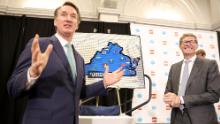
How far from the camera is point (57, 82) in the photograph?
129 cm

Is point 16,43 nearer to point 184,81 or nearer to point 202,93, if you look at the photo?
point 184,81

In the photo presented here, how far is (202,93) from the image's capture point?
2113 millimetres

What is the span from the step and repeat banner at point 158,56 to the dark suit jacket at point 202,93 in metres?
1.94

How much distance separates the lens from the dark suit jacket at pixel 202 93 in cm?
205

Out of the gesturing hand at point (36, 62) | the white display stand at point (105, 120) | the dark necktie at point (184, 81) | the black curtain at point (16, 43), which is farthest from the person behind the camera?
the black curtain at point (16, 43)

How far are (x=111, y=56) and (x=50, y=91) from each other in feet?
6.10

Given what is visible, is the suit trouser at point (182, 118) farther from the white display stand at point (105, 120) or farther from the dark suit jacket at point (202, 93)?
the white display stand at point (105, 120)

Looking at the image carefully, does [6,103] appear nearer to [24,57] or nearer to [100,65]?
[100,65]

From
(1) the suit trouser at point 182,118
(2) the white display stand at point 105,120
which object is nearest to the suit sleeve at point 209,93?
(1) the suit trouser at point 182,118

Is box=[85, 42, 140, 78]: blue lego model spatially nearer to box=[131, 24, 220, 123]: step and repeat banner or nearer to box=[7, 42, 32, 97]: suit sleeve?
box=[131, 24, 220, 123]: step and repeat banner

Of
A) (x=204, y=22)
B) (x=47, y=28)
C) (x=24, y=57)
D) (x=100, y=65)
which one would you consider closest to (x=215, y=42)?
(x=204, y=22)

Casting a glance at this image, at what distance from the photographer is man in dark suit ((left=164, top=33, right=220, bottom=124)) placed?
2.06m

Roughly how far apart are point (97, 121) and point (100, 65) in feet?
3.56

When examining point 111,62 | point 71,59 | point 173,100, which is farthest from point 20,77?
point 111,62
